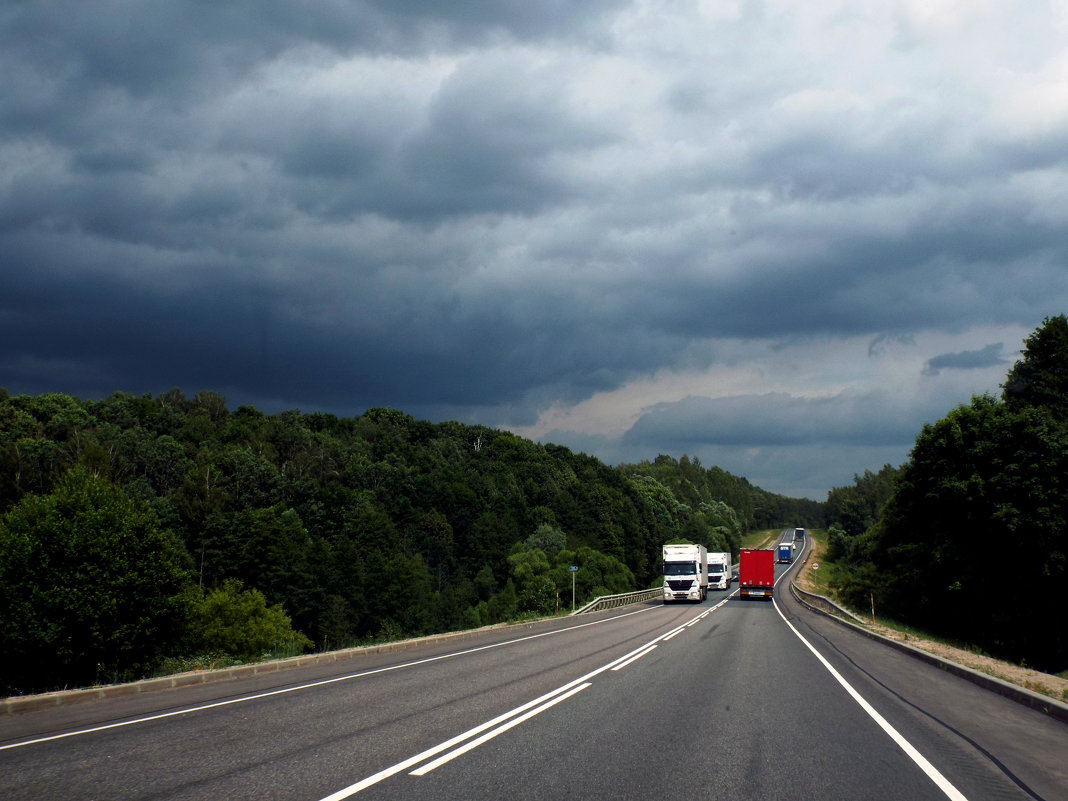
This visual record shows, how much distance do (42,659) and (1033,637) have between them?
43951 mm

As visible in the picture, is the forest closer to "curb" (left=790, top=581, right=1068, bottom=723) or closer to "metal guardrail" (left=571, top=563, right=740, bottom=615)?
"metal guardrail" (left=571, top=563, right=740, bottom=615)

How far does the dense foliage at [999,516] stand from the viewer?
31.9m

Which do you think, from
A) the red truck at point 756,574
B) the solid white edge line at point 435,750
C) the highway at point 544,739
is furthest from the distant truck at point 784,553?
the solid white edge line at point 435,750

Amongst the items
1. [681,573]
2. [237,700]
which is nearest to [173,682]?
[237,700]

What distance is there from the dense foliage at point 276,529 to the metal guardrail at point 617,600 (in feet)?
13.2

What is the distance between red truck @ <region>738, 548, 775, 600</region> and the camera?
53.5 m

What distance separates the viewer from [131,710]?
381 inches

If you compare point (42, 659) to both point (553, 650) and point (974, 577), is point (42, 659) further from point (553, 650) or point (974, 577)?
point (974, 577)

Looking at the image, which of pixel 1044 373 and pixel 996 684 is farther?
pixel 1044 373

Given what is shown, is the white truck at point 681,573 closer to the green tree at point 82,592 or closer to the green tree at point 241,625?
the green tree at point 241,625

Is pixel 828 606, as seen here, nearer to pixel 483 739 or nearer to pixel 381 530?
pixel 483 739

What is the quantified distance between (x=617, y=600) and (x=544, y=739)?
41524 millimetres

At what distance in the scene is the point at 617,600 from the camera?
47.9 m

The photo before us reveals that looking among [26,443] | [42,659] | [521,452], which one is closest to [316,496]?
[26,443]
